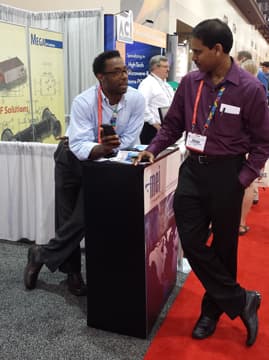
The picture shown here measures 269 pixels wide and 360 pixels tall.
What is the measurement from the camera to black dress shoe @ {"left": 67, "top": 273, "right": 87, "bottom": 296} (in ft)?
8.11

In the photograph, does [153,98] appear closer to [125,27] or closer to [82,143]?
[125,27]

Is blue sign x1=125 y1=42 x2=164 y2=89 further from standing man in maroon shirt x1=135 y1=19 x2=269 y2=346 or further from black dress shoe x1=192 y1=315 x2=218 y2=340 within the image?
black dress shoe x1=192 y1=315 x2=218 y2=340

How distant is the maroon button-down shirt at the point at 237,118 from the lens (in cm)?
171

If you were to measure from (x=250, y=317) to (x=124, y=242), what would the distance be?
719mm

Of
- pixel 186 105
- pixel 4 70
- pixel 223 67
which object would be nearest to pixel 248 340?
pixel 186 105

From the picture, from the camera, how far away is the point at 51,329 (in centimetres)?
213

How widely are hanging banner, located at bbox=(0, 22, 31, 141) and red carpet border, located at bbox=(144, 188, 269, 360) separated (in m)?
2.54

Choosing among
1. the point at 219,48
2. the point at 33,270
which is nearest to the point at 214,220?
the point at 219,48

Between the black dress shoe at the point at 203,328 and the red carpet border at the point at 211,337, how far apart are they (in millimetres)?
25

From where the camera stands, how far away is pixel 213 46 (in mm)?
1696

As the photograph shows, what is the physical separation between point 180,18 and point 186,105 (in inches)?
343

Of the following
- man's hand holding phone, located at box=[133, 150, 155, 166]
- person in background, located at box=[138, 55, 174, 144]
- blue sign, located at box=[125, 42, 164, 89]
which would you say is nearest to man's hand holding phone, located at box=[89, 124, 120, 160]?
man's hand holding phone, located at box=[133, 150, 155, 166]

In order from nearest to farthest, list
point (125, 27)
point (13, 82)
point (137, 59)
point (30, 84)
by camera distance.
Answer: point (13, 82)
point (30, 84)
point (125, 27)
point (137, 59)

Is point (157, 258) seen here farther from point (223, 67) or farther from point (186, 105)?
point (223, 67)
